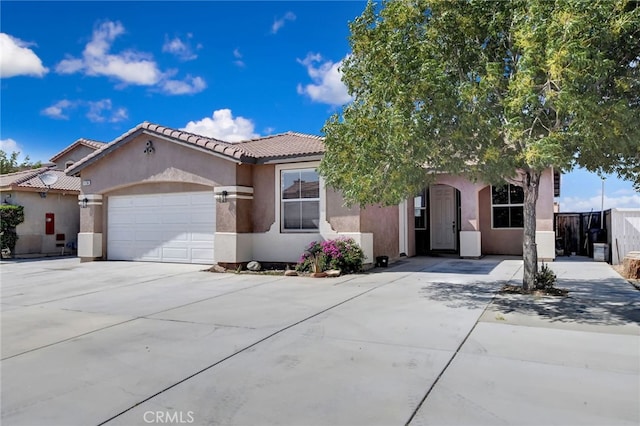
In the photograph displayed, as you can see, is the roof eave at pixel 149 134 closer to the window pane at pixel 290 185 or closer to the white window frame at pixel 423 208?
the window pane at pixel 290 185

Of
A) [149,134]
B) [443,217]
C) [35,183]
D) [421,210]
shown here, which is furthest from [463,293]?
[35,183]

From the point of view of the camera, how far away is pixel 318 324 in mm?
6336

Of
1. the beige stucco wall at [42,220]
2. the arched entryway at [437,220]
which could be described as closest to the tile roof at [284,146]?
the arched entryway at [437,220]

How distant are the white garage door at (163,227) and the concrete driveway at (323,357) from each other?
213 inches

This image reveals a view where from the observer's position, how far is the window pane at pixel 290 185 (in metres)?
13.6

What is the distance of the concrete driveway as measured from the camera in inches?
140

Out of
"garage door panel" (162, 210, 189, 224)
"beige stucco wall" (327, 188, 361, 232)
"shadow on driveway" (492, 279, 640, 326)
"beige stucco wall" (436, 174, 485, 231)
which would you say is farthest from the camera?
"beige stucco wall" (436, 174, 485, 231)

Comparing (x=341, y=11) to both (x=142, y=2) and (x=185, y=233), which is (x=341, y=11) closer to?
(x=142, y=2)

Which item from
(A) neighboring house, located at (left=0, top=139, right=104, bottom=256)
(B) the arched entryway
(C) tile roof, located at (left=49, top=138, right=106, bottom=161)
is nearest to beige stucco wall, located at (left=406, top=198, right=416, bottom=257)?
(B) the arched entryway

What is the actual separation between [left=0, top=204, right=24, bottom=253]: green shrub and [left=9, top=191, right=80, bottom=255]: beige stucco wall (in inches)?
18.3

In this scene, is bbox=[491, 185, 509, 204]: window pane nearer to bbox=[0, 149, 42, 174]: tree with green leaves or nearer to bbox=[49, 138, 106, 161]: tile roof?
bbox=[49, 138, 106, 161]: tile roof

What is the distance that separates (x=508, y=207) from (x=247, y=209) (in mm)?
10094

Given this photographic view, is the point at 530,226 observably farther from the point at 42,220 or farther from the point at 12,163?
the point at 12,163

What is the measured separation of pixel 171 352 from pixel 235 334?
97cm
